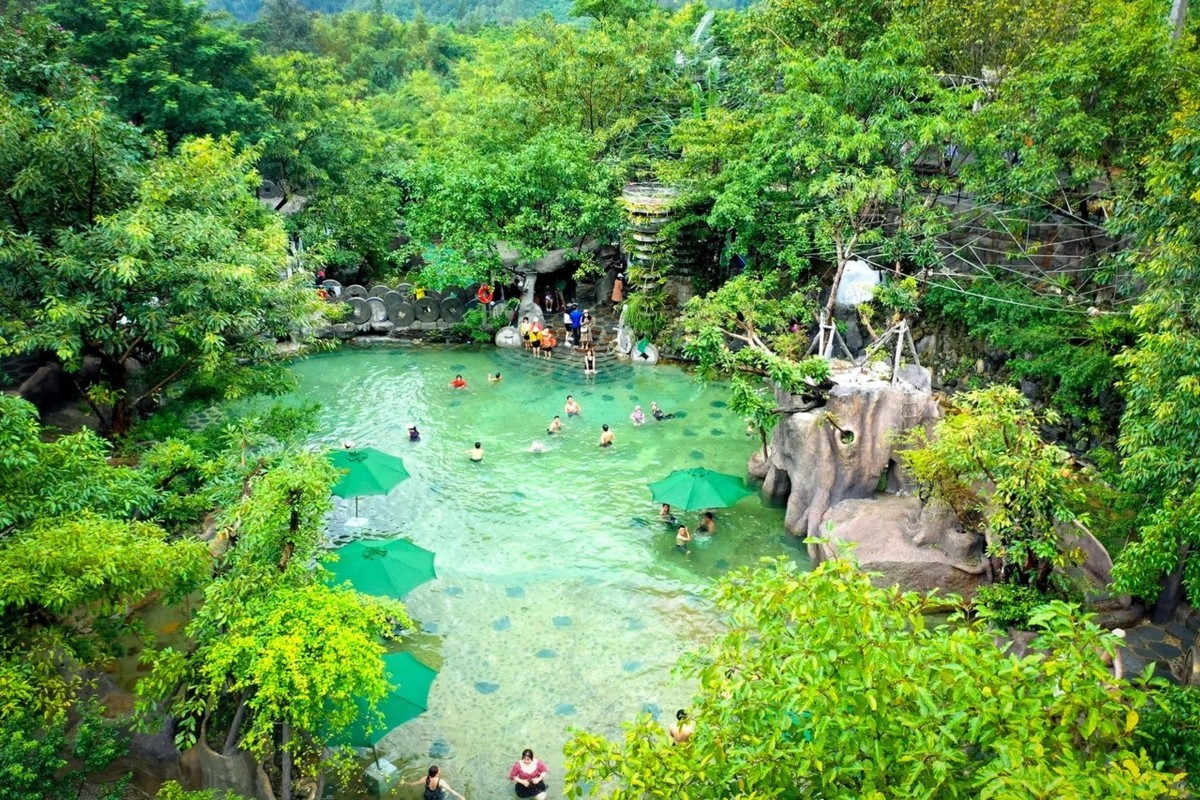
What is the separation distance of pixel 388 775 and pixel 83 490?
4.70 m

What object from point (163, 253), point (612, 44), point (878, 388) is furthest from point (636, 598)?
point (612, 44)

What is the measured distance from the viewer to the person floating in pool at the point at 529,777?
9.27m

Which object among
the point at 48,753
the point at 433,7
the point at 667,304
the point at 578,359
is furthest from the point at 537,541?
the point at 433,7

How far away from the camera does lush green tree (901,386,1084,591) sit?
10.3 m

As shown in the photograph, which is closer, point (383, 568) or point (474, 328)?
point (383, 568)

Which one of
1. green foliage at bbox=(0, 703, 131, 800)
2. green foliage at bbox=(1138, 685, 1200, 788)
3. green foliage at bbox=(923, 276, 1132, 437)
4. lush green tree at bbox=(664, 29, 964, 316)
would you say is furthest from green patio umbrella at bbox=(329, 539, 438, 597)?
green foliage at bbox=(923, 276, 1132, 437)

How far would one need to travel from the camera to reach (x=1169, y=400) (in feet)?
28.7

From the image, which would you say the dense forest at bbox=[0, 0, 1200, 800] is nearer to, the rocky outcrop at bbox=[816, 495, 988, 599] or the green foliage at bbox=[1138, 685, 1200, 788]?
the green foliage at bbox=[1138, 685, 1200, 788]

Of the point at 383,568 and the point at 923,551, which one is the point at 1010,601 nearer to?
the point at 923,551

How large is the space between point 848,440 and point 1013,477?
399cm

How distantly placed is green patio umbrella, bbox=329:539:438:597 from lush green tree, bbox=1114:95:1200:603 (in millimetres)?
8919

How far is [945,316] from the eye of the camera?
63.8ft

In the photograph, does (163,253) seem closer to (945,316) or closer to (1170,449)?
(1170,449)

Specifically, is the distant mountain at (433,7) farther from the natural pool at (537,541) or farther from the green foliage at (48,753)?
the green foliage at (48,753)
